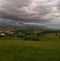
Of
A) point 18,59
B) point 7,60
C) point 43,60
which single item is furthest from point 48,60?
point 7,60

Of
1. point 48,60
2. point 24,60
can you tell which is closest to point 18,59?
point 24,60

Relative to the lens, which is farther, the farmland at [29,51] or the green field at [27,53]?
the farmland at [29,51]

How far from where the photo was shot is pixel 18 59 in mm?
38250

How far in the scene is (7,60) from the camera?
36625 mm

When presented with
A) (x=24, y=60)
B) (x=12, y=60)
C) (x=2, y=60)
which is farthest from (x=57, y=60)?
(x=2, y=60)

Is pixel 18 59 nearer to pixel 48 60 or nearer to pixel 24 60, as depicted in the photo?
pixel 24 60

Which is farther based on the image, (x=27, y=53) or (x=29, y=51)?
(x=29, y=51)

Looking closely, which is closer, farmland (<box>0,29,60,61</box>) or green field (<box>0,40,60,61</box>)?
green field (<box>0,40,60,61</box>)

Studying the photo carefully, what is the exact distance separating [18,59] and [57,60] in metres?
10.3

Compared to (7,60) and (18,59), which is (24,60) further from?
(7,60)

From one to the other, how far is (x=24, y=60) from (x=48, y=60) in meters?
6.29

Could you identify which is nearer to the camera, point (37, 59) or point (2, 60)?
point (2, 60)

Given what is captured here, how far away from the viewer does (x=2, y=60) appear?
119ft

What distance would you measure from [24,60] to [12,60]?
308 cm
